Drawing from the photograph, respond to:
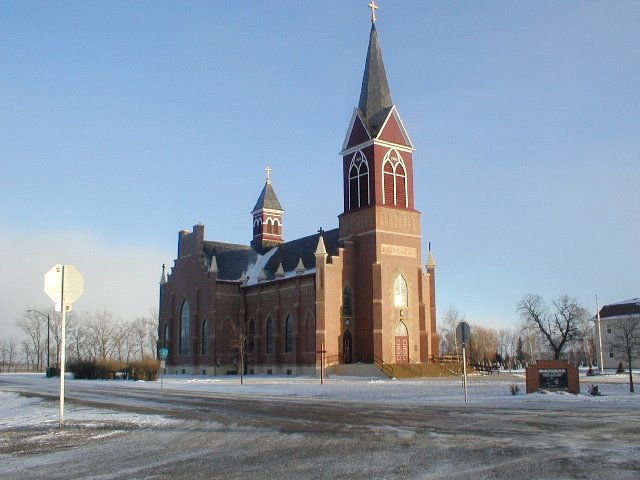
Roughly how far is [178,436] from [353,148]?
51.6 metres

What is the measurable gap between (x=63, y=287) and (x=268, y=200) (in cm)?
7134

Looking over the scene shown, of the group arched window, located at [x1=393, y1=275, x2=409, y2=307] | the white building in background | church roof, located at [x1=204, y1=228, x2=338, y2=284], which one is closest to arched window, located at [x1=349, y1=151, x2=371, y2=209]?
church roof, located at [x1=204, y1=228, x2=338, y2=284]

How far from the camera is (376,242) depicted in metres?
58.4

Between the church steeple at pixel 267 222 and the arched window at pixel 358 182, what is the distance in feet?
71.9

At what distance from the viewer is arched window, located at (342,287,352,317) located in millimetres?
59406

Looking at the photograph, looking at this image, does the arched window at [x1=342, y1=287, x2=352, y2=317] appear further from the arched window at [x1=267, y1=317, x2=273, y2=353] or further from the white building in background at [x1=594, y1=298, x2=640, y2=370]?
the white building in background at [x1=594, y1=298, x2=640, y2=370]

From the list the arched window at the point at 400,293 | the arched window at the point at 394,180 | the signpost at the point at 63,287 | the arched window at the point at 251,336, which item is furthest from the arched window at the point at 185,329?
the signpost at the point at 63,287

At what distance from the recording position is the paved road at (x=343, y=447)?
31.7 feet

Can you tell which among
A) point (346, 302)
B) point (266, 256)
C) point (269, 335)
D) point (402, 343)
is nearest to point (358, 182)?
point (346, 302)

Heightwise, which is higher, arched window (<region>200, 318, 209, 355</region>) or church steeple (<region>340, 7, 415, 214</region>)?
church steeple (<region>340, 7, 415, 214</region>)

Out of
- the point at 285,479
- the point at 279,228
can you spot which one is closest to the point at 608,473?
the point at 285,479

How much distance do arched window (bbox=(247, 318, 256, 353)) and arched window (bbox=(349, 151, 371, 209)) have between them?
55.2 ft

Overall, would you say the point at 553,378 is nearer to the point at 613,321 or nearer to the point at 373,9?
the point at 373,9

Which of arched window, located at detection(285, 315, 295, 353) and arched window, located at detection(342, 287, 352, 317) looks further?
arched window, located at detection(285, 315, 295, 353)
